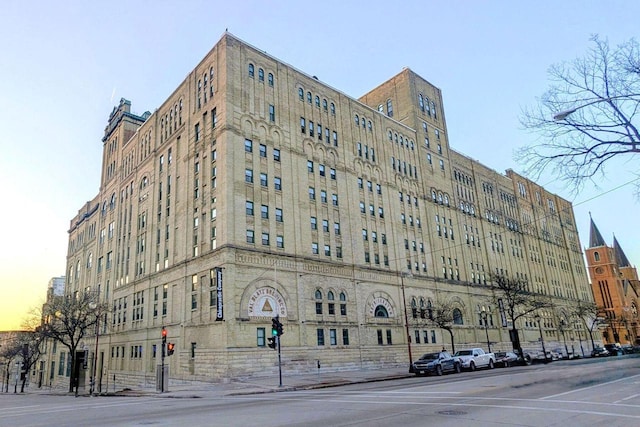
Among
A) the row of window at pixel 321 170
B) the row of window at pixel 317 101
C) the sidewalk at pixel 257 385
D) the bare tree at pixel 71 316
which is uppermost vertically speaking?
the row of window at pixel 317 101

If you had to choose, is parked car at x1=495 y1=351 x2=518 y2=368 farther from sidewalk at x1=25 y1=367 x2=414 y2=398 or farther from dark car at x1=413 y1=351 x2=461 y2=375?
sidewalk at x1=25 y1=367 x2=414 y2=398

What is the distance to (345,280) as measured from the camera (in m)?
47.7

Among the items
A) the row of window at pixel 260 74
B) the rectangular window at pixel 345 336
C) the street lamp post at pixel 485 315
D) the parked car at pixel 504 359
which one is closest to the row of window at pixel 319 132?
the row of window at pixel 260 74

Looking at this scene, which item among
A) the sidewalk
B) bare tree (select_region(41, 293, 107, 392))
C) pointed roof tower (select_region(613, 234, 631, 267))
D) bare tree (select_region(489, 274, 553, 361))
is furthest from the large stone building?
pointed roof tower (select_region(613, 234, 631, 267))

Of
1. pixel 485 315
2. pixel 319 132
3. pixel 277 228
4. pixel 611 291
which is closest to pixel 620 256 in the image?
pixel 611 291

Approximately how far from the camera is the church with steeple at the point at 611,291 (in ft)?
434

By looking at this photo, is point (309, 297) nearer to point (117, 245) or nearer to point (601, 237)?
point (117, 245)

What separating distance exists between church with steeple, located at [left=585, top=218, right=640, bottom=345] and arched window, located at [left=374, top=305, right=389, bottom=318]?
10712 cm

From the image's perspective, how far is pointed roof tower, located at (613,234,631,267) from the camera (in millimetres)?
156875

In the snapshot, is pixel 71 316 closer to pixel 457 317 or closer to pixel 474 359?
pixel 474 359

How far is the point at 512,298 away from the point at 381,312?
2131 cm

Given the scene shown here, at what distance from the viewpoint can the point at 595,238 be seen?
145000 mm

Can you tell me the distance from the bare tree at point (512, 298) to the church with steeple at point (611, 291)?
70.8m

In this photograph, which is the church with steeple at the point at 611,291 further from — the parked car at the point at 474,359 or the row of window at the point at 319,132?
the row of window at the point at 319,132
